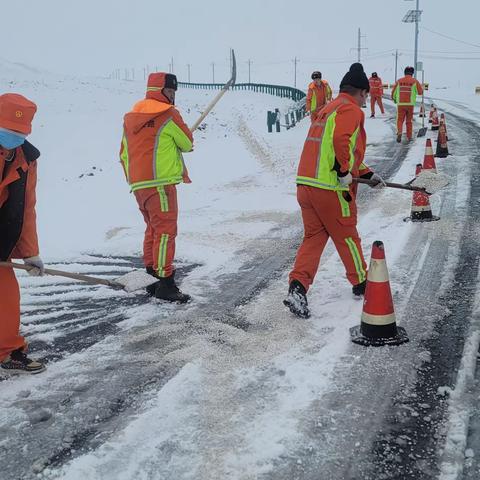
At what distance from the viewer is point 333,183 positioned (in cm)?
435

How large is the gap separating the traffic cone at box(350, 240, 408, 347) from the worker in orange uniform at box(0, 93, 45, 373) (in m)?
2.10

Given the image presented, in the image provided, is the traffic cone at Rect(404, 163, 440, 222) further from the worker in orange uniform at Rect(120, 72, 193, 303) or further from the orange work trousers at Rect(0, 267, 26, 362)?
the orange work trousers at Rect(0, 267, 26, 362)

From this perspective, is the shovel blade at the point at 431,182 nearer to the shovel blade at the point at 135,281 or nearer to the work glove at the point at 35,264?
the shovel blade at the point at 135,281

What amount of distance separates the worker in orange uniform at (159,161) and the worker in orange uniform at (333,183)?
1.03 metres

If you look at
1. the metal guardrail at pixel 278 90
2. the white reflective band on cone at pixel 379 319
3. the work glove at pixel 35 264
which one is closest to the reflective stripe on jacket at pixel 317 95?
the white reflective band on cone at pixel 379 319

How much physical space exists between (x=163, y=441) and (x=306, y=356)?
1.17 meters

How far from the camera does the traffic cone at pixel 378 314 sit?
3.80 m

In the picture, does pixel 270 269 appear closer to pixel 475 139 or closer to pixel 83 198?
pixel 83 198

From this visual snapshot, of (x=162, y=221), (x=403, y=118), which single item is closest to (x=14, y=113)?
(x=162, y=221)

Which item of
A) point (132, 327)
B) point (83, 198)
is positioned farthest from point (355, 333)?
point (83, 198)

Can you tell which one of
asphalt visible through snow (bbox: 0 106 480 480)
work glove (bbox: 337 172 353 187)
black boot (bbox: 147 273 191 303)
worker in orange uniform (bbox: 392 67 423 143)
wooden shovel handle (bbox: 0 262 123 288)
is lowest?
asphalt visible through snow (bbox: 0 106 480 480)

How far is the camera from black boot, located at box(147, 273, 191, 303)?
15.7 ft

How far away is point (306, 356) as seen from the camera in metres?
3.67

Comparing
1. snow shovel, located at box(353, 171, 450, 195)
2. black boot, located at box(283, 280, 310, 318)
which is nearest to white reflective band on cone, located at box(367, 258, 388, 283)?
black boot, located at box(283, 280, 310, 318)
